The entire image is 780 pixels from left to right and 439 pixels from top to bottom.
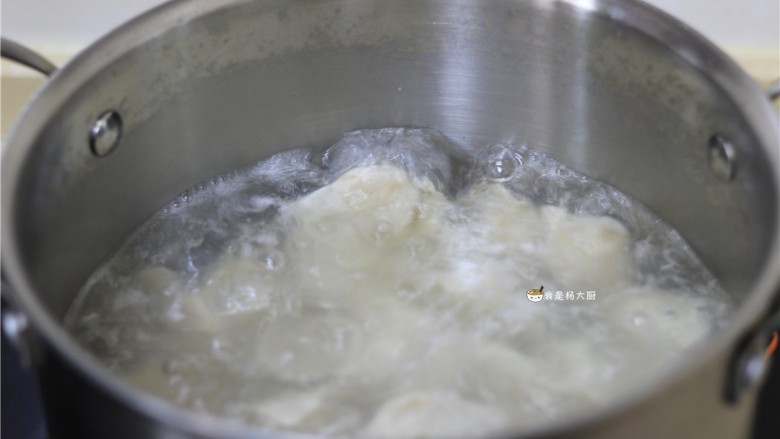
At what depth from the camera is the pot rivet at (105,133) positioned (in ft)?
3.19

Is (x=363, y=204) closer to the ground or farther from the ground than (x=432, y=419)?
farther from the ground

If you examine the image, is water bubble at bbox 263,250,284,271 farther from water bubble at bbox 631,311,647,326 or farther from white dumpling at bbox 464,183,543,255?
water bubble at bbox 631,311,647,326

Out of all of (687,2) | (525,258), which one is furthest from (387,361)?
(687,2)

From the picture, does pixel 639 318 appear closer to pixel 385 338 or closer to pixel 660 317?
pixel 660 317

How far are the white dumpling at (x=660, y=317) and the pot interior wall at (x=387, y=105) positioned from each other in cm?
6

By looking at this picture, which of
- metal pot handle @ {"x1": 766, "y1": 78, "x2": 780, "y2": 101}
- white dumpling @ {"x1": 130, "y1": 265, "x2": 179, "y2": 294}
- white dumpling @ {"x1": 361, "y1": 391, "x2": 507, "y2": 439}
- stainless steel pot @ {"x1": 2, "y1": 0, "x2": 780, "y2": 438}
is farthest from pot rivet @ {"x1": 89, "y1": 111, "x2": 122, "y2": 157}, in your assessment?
metal pot handle @ {"x1": 766, "y1": 78, "x2": 780, "y2": 101}

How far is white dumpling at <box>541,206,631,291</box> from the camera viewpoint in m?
1.03

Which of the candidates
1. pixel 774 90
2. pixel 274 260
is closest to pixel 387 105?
pixel 274 260

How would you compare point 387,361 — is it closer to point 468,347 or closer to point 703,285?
point 468,347

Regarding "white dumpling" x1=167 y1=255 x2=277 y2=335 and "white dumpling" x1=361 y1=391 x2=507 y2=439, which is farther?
"white dumpling" x1=167 y1=255 x2=277 y2=335

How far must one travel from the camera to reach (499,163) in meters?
1.20

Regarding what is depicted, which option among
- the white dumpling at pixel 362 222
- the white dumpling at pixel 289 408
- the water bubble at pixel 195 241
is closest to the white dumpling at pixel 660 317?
the white dumpling at pixel 362 222

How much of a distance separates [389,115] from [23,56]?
46 centimetres

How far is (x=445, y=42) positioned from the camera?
1.16 m
